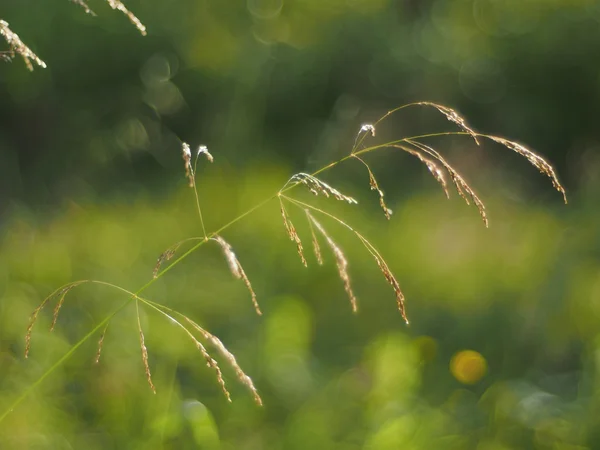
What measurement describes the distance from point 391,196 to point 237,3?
166 cm

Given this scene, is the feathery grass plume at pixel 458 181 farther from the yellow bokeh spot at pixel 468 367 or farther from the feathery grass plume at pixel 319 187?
the yellow bokeh spot at pixel 468 367

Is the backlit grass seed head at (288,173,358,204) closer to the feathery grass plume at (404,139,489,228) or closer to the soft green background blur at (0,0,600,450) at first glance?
the feathery grass plume at (404,139,489,228)

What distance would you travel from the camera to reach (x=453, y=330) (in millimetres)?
2545

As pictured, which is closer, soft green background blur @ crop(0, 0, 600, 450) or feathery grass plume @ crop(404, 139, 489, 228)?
feathery grass plume @ crop(404, 139, 489, 228)

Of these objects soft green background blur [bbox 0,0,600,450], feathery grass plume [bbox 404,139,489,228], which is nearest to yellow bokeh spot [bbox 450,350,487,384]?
soft green background blur [bbox 0,0,600,450]

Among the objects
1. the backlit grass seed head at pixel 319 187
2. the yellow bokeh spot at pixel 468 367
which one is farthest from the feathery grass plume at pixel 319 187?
the yellow bokeh spot at pixel 468 367

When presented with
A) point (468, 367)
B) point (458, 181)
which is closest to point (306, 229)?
point (468, 367)

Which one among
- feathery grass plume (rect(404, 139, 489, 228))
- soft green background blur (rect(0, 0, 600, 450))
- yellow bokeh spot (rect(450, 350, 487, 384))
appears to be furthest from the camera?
yellow bokeh spot (rect(450, 350, 487, 384))

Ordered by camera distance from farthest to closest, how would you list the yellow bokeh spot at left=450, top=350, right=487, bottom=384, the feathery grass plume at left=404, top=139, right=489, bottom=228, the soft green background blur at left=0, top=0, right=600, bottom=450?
the yellow bokeh spot at left=450, top=350, right=487, bottom=384
the soft green background blur at left=0, top=0, right=600, bottom=450
the feathery grass plume at left=404, top=139, right=489, bottom=228

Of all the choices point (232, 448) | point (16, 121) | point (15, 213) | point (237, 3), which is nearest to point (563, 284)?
point (232, 448)

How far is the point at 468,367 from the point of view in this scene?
6.38ft

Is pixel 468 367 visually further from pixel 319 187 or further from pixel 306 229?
pixel 306 229

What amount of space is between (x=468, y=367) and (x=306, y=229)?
71.3 inches

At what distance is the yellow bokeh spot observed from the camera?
1913 millimetres
